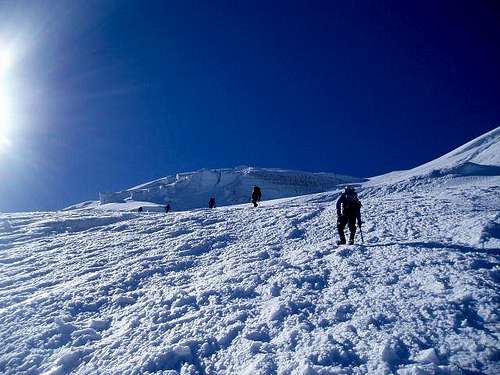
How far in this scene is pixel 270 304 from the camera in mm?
8320

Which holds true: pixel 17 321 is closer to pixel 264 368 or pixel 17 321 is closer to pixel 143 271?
pixel 143 271

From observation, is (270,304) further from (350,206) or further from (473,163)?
(473,163)

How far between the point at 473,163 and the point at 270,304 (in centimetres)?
3498

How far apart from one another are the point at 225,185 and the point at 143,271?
101 meters

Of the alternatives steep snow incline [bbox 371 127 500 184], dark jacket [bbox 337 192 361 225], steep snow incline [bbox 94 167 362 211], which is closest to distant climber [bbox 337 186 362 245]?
dark jacket [bbox 337 192 361 225]

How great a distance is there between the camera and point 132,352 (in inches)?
281

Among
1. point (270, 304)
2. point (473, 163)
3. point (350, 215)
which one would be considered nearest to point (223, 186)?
point (473, 163)

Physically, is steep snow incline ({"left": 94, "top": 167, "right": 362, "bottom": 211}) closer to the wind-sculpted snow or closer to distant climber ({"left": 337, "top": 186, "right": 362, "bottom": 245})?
the wind-sculpted snow

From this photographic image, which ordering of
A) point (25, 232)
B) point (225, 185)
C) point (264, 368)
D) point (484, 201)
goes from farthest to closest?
point (225, 185) < point (25, 232) < point (484, 201) < point (264, 368)

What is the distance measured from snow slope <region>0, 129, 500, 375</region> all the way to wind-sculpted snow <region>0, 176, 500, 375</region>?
0.10 ft

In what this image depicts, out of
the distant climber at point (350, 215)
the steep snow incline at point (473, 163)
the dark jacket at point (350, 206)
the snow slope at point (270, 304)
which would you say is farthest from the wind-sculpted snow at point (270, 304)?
the steep snow incline at point (473, 163)

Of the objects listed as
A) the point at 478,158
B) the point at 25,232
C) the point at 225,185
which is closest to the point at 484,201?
the point at 25,232

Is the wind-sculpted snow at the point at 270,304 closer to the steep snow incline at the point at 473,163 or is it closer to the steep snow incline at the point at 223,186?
the steep snow incline at the point at 473,163

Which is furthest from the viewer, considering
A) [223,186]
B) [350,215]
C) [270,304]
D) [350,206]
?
[223,186]
